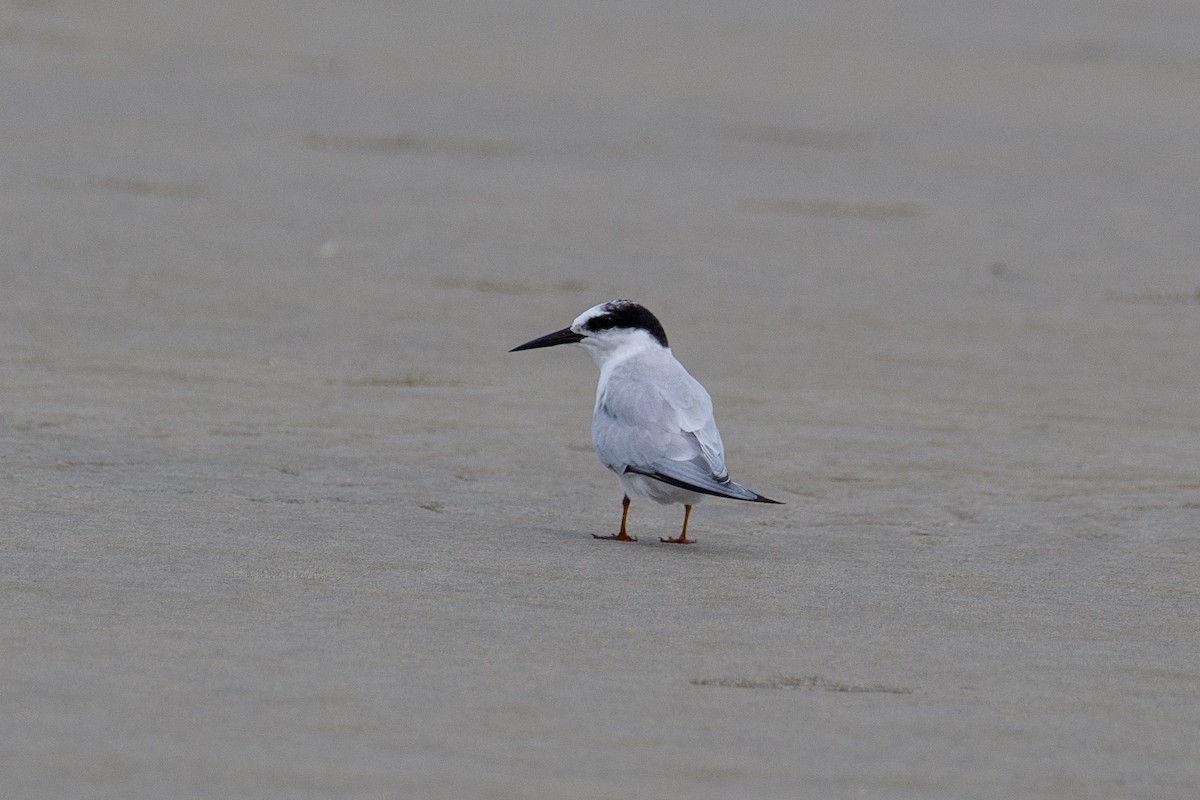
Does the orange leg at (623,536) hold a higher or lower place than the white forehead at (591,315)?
lower

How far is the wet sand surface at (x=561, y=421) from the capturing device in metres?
3.62

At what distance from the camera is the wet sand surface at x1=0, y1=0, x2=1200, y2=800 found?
362cm

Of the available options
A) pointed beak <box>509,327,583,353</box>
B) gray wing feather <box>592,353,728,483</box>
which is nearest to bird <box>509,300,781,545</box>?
gray wing feather <box>592,353,728,483</box>

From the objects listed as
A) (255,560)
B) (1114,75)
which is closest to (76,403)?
(255,560)

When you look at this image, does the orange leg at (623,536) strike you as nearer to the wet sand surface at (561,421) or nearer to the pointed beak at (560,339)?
the wet sand surface at (561,421)

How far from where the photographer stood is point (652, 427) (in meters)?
5.89

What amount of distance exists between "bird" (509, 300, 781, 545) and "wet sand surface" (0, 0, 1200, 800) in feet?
0.66

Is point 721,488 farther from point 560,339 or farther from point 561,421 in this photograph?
point 561,421

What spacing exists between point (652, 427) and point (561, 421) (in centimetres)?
158

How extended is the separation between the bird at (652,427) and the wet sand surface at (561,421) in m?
0.20

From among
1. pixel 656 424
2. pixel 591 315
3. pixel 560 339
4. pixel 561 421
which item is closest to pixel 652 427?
pixel 656 424

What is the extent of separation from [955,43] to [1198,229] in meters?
7.94

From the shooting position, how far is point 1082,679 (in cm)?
421

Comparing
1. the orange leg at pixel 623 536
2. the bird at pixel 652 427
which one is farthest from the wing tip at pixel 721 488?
the orange leg at pixel 623 536
